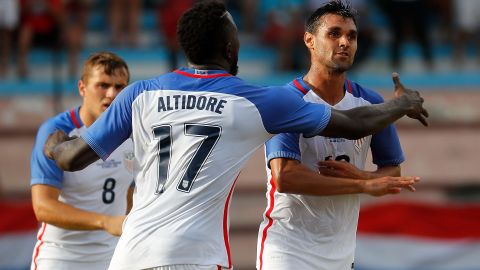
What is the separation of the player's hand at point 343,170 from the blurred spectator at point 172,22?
8.16 metres

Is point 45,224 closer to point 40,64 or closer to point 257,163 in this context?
point 257,163

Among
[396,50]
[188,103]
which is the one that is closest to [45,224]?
[188,103]

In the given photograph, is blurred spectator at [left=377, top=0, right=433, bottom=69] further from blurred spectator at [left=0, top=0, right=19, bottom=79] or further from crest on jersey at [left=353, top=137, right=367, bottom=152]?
crest on jersey at [left=353, top=137, right=367, bottom=152]

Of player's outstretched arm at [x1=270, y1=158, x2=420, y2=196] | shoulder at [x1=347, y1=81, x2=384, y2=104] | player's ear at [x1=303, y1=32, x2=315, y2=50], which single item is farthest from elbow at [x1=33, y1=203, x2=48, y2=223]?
shoulder at [x1=347, y1=81, x2=384, y2=104]

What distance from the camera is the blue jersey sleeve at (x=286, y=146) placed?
5559 mm

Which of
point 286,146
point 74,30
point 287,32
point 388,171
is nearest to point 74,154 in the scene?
point 286,146

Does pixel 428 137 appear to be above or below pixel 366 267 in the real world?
above

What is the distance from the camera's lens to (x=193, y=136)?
187 inches

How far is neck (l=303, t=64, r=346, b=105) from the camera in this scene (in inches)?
228

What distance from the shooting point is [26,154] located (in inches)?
534

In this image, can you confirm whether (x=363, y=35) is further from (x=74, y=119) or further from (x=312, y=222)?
(x=312, y=222)

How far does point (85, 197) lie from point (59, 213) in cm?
43

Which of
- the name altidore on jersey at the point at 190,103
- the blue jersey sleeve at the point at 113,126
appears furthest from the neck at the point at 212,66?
the blue jersey sleeve at the point at 113,126

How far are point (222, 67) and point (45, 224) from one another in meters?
2.47
